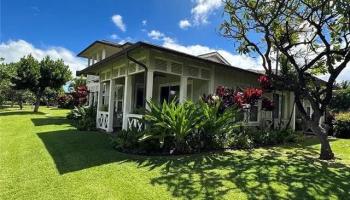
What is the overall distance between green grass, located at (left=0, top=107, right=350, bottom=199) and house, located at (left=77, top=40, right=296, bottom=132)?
2937 mm

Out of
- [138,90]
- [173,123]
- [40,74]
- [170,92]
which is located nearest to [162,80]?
[170,92]

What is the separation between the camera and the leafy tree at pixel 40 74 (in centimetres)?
2628

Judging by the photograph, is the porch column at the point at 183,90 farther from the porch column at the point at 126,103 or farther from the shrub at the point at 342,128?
the shrub at the point at 342,128

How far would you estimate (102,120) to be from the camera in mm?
15836

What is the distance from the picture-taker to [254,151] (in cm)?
1057

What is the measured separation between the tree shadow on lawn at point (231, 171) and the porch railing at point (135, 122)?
48.4 inches

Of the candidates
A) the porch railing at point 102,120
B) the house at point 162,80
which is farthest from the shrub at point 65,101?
the porch railing at point 102,120

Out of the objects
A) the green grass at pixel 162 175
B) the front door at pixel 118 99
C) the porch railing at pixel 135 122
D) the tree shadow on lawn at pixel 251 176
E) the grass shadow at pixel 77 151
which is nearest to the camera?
the green grass at pixel 162 175

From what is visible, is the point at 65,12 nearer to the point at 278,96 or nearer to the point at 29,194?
the point at 278,96

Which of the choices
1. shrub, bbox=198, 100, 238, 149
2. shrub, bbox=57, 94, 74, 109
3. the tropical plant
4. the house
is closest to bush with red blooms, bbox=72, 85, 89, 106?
the house

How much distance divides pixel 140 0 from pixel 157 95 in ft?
17.3

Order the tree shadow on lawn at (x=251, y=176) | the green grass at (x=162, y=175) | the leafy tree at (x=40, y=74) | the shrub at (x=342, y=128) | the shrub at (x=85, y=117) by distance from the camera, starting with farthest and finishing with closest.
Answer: the leafy tree at (x=40, y=74), the shrub at (x=342, y=128), the shrub at (x=85, y=117), the tree shadow on lawn at (x=251, y=176), the green grass at (x=162, y=175)

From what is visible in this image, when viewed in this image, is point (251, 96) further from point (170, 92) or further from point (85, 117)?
point (85, 117)

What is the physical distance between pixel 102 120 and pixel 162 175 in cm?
963
